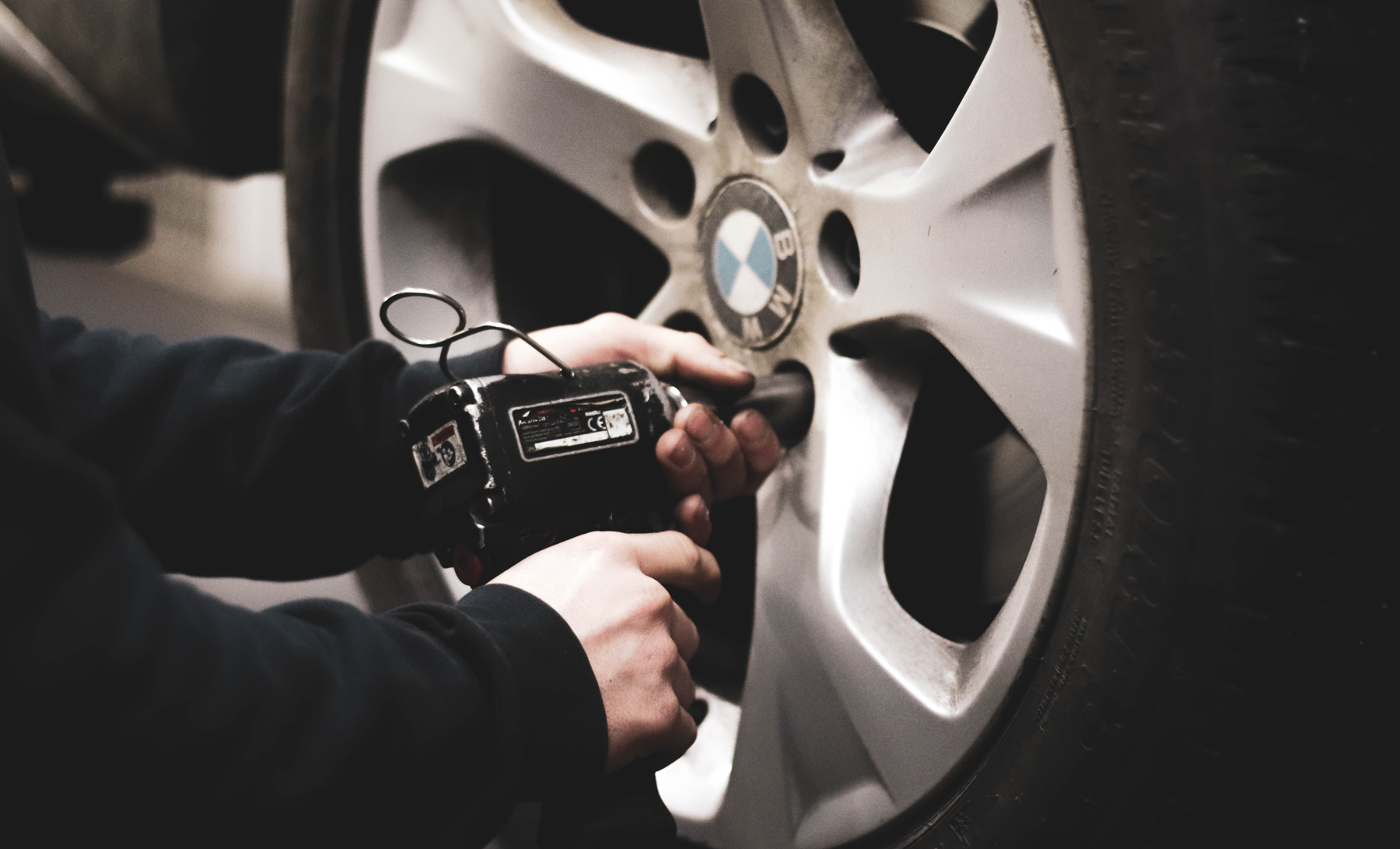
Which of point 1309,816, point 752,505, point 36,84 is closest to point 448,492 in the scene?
point 752,505

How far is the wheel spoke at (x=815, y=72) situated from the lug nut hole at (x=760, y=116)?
0.04 meters

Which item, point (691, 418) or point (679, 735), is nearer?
point (679, 735)

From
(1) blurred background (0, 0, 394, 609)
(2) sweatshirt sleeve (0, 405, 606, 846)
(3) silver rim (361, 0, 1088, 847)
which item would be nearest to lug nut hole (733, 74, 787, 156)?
(3) silver rim (361, 0, 1088, 847)

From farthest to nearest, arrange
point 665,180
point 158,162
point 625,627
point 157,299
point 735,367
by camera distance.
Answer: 1. point 157,299
2. point 158,162
3. point 665,180
4. point 735,367
5. point 625,627

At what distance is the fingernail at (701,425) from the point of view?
753mm

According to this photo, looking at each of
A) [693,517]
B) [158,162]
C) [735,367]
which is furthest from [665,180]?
[158,162]

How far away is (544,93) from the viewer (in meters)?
0.98

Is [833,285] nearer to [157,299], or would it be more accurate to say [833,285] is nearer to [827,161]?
[827,161]

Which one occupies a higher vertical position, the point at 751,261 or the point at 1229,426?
the point at 1229,426

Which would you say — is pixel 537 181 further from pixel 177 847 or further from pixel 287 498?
pixel 177 847

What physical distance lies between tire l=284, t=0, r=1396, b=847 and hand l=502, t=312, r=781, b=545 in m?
0.26

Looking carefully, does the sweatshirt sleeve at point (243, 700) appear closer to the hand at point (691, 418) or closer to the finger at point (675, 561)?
the finger at point (675, 561)

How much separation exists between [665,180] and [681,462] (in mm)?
325

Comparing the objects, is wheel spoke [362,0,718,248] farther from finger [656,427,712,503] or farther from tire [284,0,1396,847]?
tire [284,0,1396,847]
